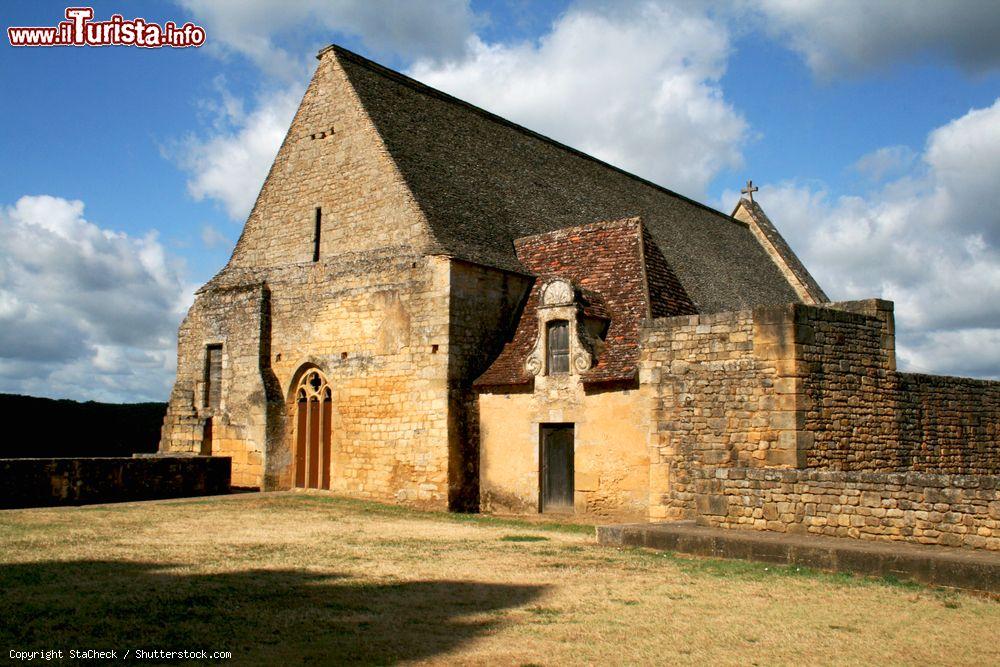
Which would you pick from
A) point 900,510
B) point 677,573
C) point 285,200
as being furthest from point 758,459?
point 285,200

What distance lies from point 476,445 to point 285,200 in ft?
25.7

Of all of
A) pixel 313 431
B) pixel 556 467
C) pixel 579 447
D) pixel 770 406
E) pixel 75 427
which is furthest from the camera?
pixel 75 427

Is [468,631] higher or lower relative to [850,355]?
lower

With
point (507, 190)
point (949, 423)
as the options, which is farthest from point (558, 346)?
point (949, 423)

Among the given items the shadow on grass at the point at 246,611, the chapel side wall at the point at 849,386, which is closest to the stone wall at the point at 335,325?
the chapel side wall at the point at 849,386

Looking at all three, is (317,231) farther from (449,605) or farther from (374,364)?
(449,605)

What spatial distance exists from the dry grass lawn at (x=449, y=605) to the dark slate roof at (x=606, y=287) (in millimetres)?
5452

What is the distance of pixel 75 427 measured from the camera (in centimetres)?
2598

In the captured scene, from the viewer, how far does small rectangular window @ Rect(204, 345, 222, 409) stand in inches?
837

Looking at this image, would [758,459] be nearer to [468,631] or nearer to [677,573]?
[677,573]

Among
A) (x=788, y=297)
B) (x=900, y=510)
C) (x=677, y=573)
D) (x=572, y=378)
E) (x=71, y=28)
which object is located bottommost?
(x=677, y=573)

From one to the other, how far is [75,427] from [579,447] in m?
17.1

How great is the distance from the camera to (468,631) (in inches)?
265

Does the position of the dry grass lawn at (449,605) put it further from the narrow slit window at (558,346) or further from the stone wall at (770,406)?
the narrow slit window at (558,346)
